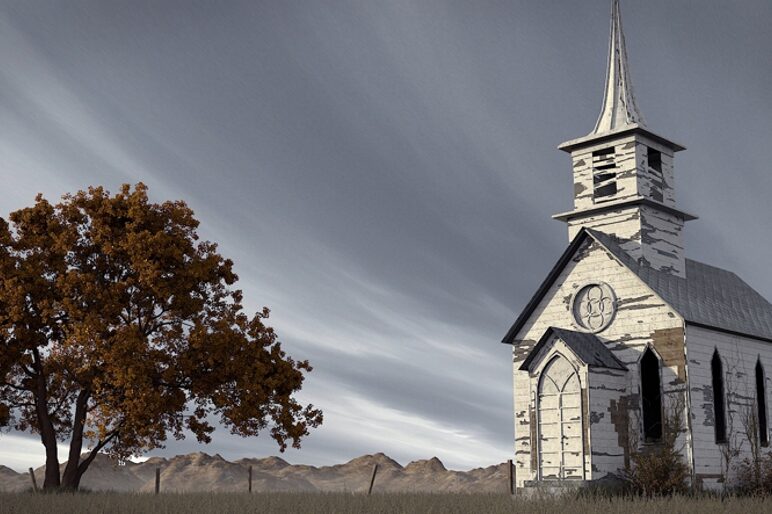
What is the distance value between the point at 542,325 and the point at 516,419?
3.47 m

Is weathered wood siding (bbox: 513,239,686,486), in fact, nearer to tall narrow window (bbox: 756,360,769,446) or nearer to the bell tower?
the bell tower

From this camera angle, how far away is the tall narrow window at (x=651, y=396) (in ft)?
101

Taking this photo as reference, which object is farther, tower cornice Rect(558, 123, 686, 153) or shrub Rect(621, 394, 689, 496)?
tower cornice Rect(558, 123, 686, 153)

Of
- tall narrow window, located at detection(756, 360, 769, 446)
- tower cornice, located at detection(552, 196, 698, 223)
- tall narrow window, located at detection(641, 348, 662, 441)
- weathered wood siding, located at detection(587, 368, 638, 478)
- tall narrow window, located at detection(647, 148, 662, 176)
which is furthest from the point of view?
tall narrow window, located at detection(647, 148, 662, 176)

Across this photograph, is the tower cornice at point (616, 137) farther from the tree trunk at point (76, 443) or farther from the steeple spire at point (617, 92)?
Result: the tree trunk at point (76, 443)

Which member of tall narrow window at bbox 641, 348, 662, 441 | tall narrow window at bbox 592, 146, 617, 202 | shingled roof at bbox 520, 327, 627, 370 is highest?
tall narrow window at bbox 592, 146, 617, 202

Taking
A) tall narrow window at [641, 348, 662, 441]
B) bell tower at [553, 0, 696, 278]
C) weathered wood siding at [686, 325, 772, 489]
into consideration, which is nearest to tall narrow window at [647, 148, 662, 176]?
bell tower at [553, 0, 696, 278]

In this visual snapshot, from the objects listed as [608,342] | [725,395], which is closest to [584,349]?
[608,342]

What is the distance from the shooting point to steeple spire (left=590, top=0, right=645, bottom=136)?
36562mm

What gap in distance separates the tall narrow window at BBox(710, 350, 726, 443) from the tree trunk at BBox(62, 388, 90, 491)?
69.7ft

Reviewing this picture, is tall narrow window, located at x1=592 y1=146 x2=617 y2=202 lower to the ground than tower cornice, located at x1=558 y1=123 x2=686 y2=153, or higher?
lower

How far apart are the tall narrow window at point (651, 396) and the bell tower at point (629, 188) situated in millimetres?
4560

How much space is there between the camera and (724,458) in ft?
101

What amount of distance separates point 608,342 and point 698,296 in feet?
13.9
